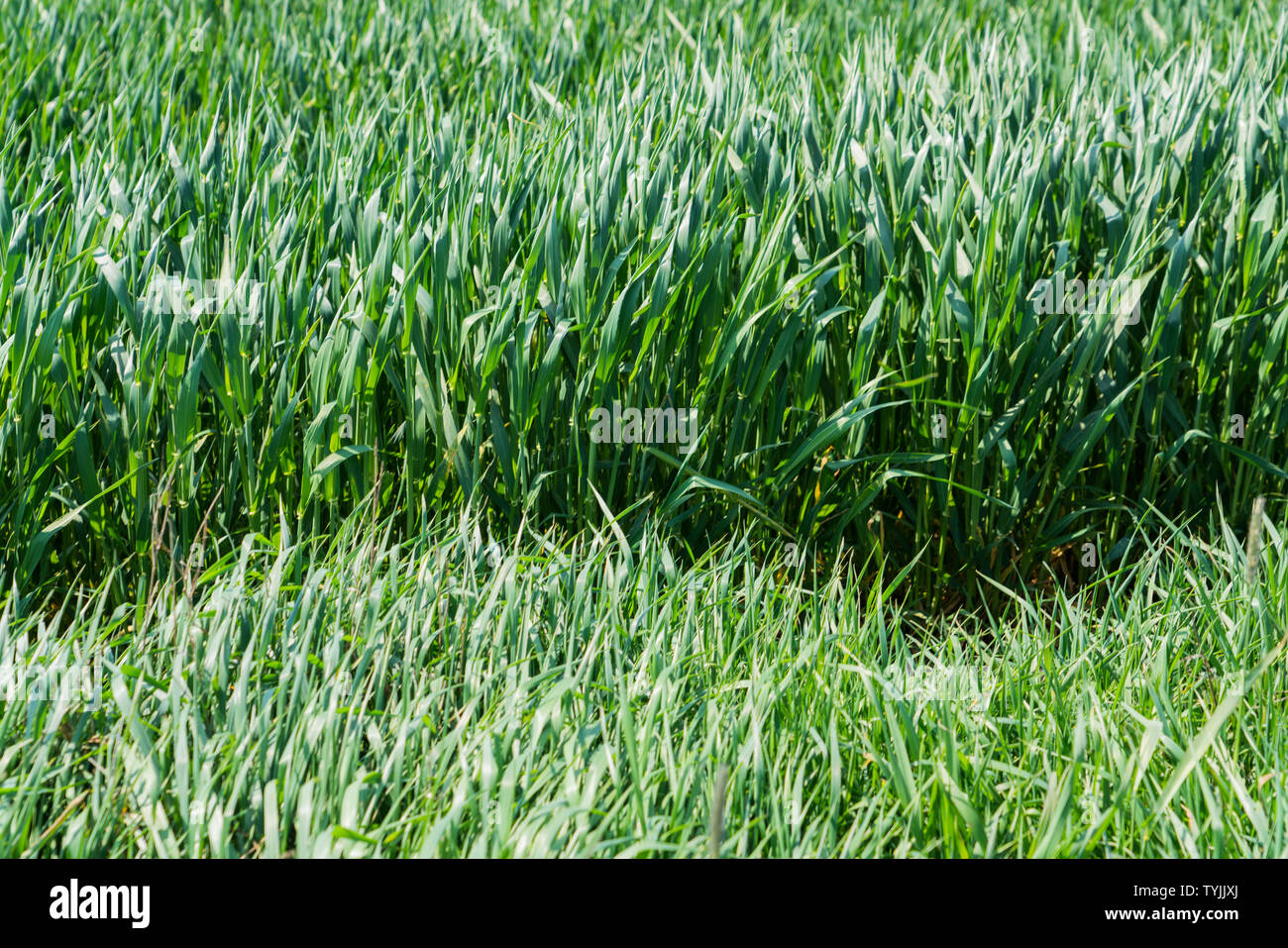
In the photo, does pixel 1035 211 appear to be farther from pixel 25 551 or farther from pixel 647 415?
pixel 25 551

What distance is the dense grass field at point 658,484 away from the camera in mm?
1288

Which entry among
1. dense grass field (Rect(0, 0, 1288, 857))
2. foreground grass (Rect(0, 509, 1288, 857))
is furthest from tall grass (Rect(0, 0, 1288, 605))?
foreground grass (Rect(0, 509, 1288, 857))

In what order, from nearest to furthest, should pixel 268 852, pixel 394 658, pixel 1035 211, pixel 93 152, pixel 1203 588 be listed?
pixel 268 852 < pixel 394 658 < pixel 1203 588 < pixel 1035 211 < pixel 93 152

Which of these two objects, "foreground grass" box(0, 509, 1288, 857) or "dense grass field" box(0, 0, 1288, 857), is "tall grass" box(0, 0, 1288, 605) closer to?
"dense grass field" box(0, 0, 1288, 857)

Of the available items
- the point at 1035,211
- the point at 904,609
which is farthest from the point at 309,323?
the point at 1035,211

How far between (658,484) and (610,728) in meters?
0.62

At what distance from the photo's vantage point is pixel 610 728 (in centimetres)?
144

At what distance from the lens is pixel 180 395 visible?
5.69ft

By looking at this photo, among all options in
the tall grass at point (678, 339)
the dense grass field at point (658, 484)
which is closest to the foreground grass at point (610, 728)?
the dense grass field at point (658, 484)

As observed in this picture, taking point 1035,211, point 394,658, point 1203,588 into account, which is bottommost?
point 394,658

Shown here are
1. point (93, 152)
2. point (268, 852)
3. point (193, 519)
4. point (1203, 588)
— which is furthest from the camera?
point (93, 152)

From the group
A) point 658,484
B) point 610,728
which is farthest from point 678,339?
point 610,728

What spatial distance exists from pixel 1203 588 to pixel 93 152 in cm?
246

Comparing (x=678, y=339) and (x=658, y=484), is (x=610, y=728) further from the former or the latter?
(x=678, y=339)
